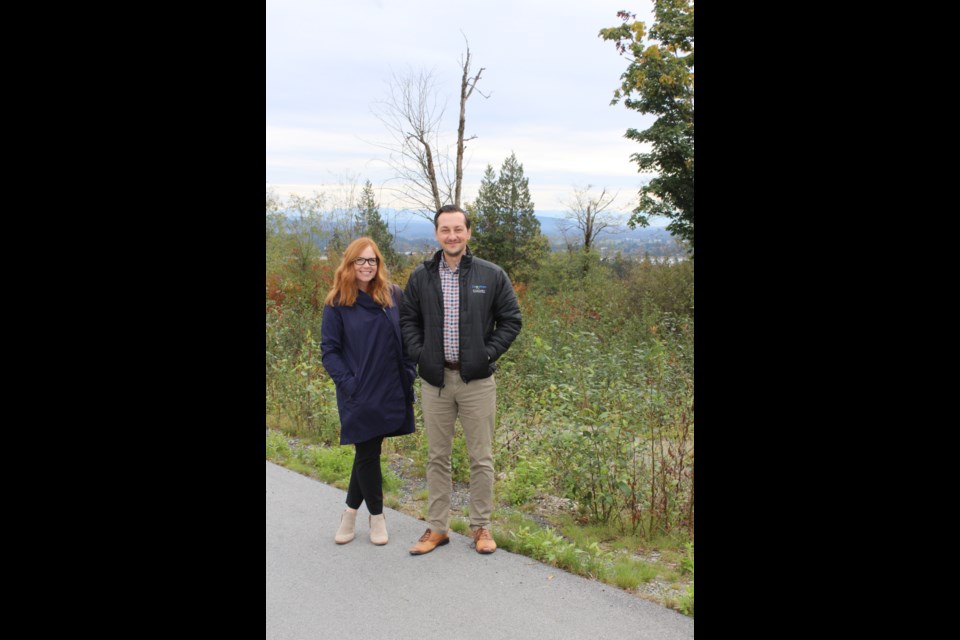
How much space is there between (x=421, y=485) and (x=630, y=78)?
52.5 feet

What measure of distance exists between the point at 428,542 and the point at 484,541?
37 cm

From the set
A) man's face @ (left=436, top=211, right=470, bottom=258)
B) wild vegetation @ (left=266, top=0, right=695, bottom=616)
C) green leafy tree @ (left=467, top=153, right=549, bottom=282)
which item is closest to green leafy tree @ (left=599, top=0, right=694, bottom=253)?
wild vegetation @ (left=266, top=0, right=695, bottom=616)

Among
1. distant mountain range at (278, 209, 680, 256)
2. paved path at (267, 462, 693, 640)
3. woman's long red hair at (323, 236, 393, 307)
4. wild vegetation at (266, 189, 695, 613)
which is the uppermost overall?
distant mountain range at (278, 209, 680, 256)

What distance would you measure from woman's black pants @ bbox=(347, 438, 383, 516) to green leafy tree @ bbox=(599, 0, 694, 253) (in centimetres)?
1466

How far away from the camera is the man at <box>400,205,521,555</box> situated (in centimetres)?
461

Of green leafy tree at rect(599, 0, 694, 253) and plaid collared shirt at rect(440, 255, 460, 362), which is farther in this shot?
green leafy tree at rect(599, 0, 694, 253)

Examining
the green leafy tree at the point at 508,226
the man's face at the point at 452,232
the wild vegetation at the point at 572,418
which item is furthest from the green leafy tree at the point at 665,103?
the man's face at the point at 452,232

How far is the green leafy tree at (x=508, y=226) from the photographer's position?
103 ft

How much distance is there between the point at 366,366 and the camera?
15.3 ft

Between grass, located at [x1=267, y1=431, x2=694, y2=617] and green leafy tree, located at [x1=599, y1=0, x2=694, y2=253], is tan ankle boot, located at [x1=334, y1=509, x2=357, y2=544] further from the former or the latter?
green leafy tree, located at [x1=599, y1=0, x2=694, y2=253]

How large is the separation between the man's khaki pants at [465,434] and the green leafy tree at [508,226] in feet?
73.3

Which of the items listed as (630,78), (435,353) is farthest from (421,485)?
(630,78)

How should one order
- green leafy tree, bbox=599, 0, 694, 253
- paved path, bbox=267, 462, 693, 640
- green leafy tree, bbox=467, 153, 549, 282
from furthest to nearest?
1. green leafy tree, bbox=467, 153, 549, 282
2. green leafy tree, bbox=599, 0, 694, 253
3. paved path, bbox=267, 462, 693, 640
